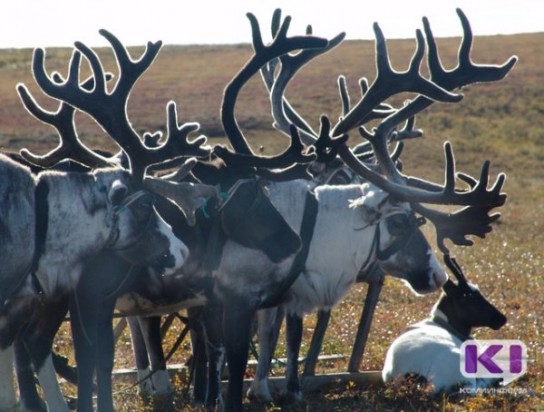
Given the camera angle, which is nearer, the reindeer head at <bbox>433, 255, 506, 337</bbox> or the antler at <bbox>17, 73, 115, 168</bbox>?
the antler at <bbox>17, 73, 115, 168</bbox>

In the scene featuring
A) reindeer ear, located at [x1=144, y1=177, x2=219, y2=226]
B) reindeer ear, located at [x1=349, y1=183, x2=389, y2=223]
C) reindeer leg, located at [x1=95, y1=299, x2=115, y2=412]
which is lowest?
reindeer leg, located at [x1=95, y1=299, x2=115, y2=412]

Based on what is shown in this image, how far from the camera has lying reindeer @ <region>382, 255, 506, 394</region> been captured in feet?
27.8

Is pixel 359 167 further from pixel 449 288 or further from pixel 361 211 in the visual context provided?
pixel 449 288

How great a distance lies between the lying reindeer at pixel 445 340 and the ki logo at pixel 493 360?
8 cm

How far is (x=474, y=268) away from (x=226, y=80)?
3736cm

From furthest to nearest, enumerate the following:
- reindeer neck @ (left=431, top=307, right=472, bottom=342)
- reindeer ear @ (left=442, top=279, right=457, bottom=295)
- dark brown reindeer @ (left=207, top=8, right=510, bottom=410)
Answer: reindeer ear @ (left=442, top=279, right=457, bottom=295)
reindeer neck @ (left=431, top=307, right=472, bottom=342)
dark brown reindeer @ (left=207, top=8, right=510, bottom=410)

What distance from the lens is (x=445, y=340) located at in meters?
8.97

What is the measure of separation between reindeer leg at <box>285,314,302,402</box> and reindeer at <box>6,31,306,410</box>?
41.4 inches

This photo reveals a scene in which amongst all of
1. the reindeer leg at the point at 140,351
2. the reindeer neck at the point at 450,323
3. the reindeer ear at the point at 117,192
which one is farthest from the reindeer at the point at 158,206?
the reindeer neck at the point at 450,323

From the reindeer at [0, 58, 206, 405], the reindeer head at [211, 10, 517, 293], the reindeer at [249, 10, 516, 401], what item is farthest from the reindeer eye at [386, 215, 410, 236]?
the reindeer at [0, 58, 206, 405]

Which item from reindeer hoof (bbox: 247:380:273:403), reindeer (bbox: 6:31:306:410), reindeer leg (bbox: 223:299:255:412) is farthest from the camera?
reindeer hoof (bbox: 247:380:273:403)

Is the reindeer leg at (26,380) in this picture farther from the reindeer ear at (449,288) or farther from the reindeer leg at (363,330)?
the reindeer ear at (449,288)

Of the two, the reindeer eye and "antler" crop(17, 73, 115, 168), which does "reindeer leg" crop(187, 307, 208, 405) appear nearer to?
"antler" crop(17, 73, 115, 168)

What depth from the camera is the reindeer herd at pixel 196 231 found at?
668 centimetres
